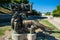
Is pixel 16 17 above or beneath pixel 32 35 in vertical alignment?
above

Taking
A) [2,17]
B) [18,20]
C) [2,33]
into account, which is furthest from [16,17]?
[2,17]

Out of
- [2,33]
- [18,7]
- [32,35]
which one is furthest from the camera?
[2,33]

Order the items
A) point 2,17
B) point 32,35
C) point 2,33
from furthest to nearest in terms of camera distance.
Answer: point 2,17
point 2,33
point 32,35

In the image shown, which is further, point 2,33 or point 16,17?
point 2,33

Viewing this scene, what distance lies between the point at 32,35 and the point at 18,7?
276 cm

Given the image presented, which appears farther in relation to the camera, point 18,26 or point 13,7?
point 13,7

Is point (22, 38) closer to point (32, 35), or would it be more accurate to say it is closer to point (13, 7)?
point (32, 35)

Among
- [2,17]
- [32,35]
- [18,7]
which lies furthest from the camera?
[2,17]

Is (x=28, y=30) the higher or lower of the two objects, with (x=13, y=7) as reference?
lower

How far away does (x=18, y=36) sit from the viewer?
1677 centimetres

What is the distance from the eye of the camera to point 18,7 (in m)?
18.0

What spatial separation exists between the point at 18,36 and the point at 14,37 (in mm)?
328

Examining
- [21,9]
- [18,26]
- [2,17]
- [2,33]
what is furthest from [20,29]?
[2,17]

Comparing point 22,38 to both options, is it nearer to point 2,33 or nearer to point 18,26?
point 18,26
